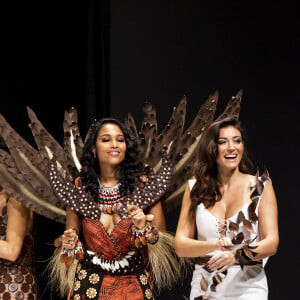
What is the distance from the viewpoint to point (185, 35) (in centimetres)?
472

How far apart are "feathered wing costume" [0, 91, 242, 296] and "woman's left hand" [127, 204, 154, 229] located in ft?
1.09

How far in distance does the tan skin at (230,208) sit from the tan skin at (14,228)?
1.02 meters

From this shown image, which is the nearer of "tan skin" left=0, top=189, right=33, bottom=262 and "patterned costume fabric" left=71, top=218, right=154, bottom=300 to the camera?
"patterned costume fabric" left=71, top=218, right=154, bottom=300

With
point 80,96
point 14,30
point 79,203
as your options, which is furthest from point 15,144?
point 14,30

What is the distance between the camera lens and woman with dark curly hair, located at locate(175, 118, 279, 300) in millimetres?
3131

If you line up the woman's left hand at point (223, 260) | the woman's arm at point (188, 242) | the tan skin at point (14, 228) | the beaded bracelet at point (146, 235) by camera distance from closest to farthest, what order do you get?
the woman's left hand at point (223, 260) → the woman's arm at point (188, 242) → the beaded bracelet at point (146, 235) → the tan skin at point (14, 228)

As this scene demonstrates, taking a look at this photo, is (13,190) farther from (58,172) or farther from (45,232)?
(45,232)

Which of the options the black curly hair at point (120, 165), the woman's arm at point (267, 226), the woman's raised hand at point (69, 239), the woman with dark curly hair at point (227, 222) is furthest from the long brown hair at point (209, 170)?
the woman's raised hand at point (69, 239)

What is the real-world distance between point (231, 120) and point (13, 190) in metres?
1.31

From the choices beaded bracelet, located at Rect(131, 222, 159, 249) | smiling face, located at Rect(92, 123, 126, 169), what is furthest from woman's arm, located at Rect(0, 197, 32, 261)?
beaded bracelet, located at Rect(131, 222, 159, 249)

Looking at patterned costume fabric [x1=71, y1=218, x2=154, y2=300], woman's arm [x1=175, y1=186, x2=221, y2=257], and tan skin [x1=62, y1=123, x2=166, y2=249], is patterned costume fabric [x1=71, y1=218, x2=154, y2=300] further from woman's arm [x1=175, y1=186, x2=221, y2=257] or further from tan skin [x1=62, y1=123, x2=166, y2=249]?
woman's arm [x1=175, y1=186, x2=221, y2=257]

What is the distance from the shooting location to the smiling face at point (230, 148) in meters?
3.38

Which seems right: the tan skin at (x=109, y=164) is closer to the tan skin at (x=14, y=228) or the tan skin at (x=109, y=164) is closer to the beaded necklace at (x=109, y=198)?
the beaded necklace at (x=109, y=198)

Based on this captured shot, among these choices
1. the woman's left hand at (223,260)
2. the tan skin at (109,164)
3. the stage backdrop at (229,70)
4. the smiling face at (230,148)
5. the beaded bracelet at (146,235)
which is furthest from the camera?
the stage backdrop at (229,70)
